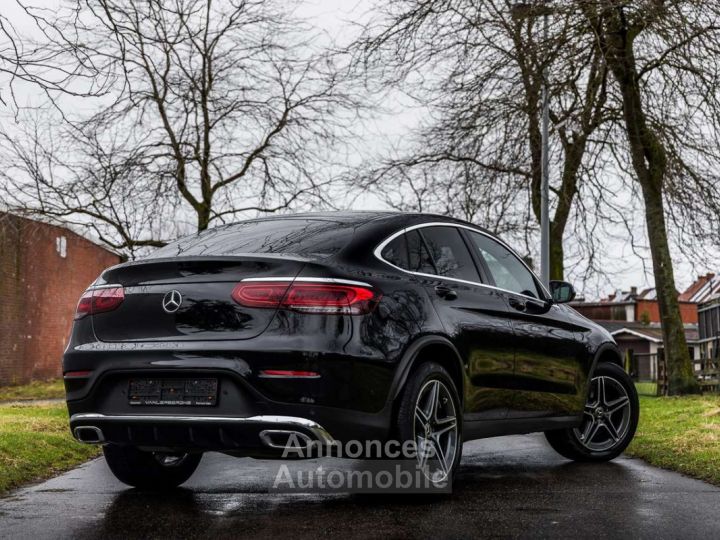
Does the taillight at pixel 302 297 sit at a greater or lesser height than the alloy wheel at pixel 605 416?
greater

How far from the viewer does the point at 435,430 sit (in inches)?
227

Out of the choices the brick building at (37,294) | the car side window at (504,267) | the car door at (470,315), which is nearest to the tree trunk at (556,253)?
the brick building at (37,294)

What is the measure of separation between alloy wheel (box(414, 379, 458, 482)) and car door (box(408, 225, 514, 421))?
234 mm

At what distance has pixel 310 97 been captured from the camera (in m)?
17.8

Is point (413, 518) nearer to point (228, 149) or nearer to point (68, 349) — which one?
point (68, 349)

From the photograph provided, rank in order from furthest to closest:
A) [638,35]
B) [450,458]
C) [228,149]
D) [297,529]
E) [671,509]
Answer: [228,149] < [638,35] < [450,458] < [671,509] < [297,529]

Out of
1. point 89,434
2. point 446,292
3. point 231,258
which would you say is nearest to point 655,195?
point 446,292

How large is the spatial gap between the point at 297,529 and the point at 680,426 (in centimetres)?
662

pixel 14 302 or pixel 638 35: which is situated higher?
pixel 638 35

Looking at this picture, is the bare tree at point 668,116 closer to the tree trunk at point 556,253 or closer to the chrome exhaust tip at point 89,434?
the tree trunk at point 556,253

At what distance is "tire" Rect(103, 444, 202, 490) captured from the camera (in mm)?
6211

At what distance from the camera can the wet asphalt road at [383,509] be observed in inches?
191

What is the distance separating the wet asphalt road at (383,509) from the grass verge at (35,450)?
0.27 m

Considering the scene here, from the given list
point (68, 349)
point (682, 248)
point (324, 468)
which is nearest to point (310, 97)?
point (682, 248)
